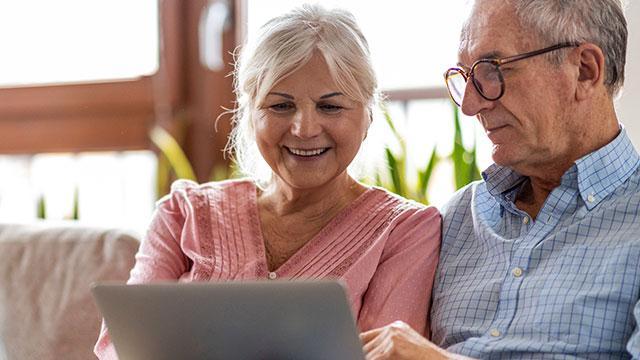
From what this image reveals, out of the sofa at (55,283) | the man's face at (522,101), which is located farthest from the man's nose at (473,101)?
the sofa at (55,283)

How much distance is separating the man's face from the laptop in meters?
0.56

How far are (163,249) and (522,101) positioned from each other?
0.82m

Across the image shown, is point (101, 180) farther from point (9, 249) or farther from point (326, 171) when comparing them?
point (326, 171)

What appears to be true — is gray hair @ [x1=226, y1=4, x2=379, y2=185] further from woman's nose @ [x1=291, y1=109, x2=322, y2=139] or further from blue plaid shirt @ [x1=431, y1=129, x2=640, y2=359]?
blue plaid shirt @ [x1=431, y1=129, x2=640, y2=359]

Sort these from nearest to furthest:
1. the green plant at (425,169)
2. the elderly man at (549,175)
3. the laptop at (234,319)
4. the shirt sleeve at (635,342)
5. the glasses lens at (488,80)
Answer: the laptop at (234,319) → the shirt sleeve at (635,342) → the elderly man at (549,175) → the glasses lens at (488,80) → the green plant at (425,169)

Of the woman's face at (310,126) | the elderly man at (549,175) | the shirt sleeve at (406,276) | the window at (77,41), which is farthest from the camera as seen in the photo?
the window at (77,41)

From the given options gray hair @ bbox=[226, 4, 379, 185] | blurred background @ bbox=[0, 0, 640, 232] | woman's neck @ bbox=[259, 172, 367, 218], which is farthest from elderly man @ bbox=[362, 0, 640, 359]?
blurred background @ bbox=[0, 0, 640, 232]

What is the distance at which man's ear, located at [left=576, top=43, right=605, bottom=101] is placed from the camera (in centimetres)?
186

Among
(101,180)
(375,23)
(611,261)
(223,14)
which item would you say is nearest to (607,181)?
(611,261)

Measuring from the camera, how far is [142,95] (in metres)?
3.78

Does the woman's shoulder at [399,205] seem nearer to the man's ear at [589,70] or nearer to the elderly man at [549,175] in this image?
the elderly man at [549,175]

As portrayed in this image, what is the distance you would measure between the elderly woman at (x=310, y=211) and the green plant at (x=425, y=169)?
2.16 feet

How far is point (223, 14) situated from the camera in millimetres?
3611

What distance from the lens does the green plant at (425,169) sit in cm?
283
